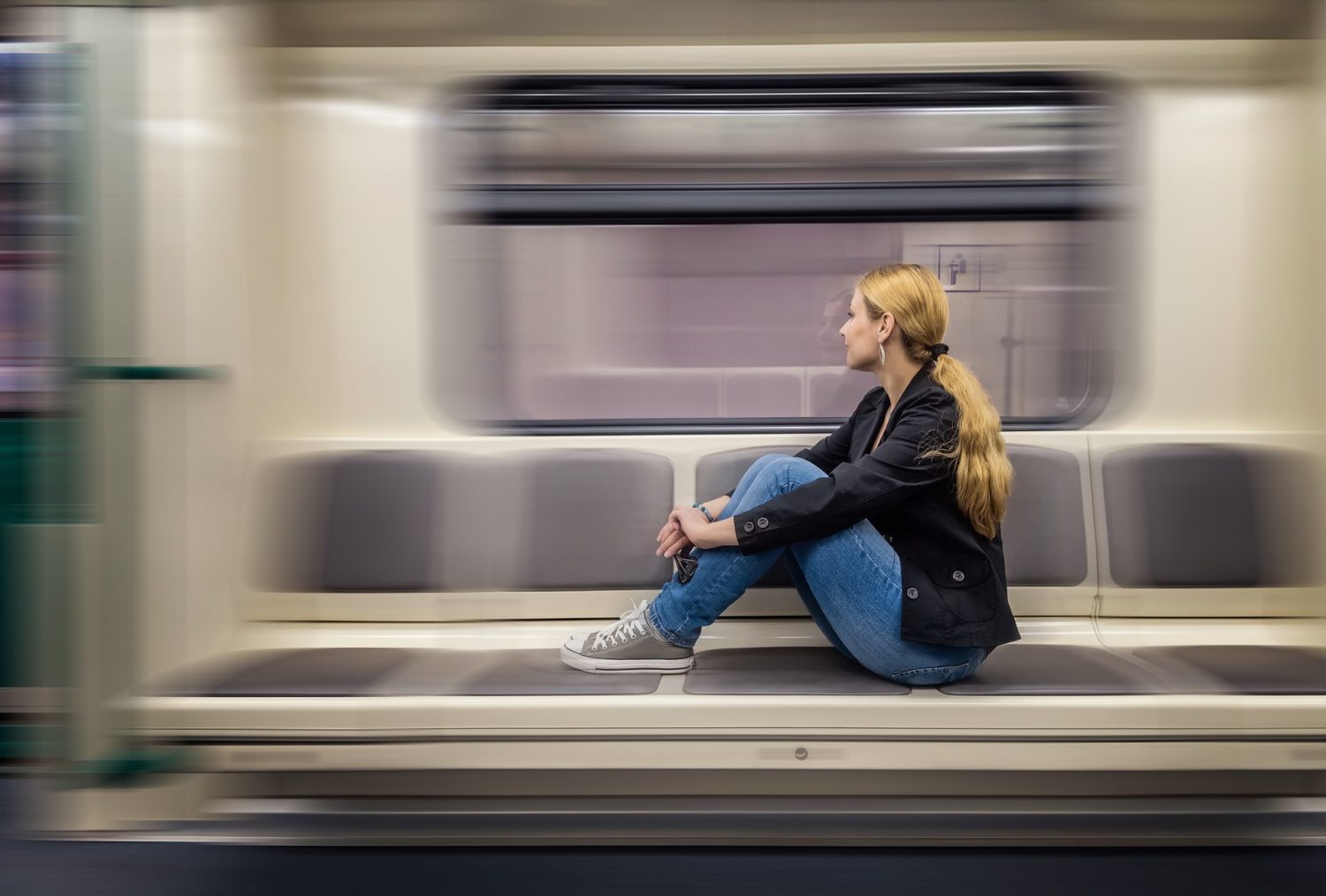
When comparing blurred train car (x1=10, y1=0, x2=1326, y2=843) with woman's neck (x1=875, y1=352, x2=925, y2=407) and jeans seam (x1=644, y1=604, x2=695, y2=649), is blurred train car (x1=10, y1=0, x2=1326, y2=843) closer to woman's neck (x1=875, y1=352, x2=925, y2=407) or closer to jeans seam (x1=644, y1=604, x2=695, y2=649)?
jeans seam (x1=644, y1=604, x2=695, y2=649)

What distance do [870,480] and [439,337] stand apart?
1.38 meters

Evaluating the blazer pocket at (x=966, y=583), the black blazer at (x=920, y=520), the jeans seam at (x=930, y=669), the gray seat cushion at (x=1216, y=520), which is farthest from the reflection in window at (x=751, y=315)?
the jeans seam at (x=930, y=669)

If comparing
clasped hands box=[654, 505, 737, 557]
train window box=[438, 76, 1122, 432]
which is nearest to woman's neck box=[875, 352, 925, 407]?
clasped hands box=[654, 505, 737, 557]

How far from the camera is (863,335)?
6.71ft

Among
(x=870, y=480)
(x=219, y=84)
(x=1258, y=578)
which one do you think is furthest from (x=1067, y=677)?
(x=219, y=84)

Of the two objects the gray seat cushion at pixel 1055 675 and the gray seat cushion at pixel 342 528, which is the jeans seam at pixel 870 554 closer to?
the gray seat cushion at pixel 1055 675

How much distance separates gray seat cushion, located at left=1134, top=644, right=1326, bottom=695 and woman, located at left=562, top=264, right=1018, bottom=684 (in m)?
0.48

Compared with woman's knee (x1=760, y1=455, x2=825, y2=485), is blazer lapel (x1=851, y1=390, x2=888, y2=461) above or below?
above

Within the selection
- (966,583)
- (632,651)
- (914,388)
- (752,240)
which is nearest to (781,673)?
(632,651)

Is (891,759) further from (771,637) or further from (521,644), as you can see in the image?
(521,644)

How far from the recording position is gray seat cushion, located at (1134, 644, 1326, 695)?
1943 mm

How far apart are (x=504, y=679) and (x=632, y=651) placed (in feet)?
0.97

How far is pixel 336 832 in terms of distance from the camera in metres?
2.06

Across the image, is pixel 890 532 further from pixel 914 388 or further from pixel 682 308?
pixel 682 308
